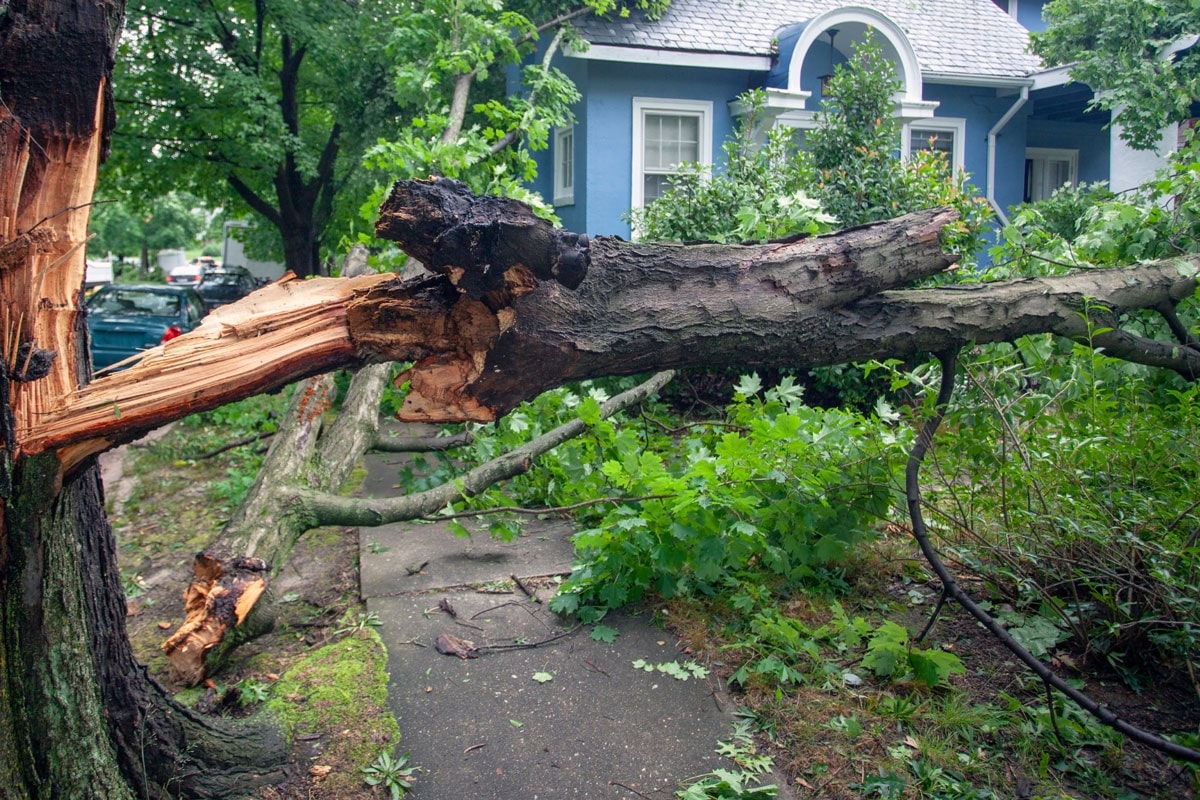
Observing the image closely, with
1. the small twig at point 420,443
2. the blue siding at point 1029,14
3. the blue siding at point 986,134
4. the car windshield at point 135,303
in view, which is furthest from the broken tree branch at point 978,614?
the blue siding at point 1029,14

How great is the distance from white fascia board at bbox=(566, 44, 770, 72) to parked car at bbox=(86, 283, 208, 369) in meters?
6.81

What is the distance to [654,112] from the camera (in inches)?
501

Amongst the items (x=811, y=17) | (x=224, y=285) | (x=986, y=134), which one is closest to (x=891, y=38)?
(x=811, y=17)

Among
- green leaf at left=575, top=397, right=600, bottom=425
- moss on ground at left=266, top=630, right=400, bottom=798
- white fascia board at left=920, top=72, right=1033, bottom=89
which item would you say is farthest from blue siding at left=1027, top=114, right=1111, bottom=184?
moss on ground at left=266, top=630, right=400, bottom=798

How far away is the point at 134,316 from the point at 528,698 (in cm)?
1325

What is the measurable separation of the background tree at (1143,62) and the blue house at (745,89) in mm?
434

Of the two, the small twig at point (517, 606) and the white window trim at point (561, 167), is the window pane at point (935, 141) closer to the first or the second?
the white window trim at point (561, 167)

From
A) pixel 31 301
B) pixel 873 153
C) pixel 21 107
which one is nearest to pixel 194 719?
pixel 31 301

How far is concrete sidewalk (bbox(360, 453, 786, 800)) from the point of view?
3.59 metres

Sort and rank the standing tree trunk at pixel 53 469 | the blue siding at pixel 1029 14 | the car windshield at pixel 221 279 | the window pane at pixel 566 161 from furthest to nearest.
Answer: the car windshield at pixel 221 279 → the blue siding at pixel 1029 14 → the window pane at pixel 566 161 → the standing tree trunk at pixel 53 469

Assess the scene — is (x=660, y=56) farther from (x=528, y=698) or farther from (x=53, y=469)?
(x=53, y=469)

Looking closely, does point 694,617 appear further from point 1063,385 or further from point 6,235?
point 6,235

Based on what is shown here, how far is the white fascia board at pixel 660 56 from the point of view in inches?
471

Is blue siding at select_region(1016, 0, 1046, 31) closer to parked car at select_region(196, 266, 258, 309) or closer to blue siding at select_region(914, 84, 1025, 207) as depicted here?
blue siding at select_region(914, 84, 1025, 207)
